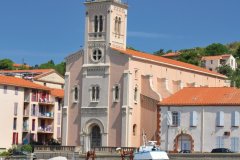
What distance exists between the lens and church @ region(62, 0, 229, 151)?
94.2 meters

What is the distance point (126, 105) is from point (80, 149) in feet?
25.5

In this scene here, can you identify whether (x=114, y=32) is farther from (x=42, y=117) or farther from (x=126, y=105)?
(x=42, y=117)

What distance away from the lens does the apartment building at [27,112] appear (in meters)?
106

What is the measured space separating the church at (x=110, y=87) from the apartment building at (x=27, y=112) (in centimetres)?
1083

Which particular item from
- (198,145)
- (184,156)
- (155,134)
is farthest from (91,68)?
(184,156)

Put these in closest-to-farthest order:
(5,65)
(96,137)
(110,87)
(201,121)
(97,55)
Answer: (201,121) < (110,87) < (96,137) < (97,55) < (5,65)

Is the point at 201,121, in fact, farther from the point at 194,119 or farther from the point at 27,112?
the point at 27,112

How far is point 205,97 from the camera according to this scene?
87.6 meters

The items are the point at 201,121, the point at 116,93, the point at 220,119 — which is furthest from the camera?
the point at 116,93

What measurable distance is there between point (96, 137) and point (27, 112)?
17389 mm

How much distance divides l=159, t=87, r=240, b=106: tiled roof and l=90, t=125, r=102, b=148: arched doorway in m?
11.7

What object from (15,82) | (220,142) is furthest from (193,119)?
(15,82)

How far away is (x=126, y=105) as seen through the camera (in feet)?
307

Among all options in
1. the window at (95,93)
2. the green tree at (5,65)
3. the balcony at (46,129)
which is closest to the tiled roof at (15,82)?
the balcony at (46,129)
